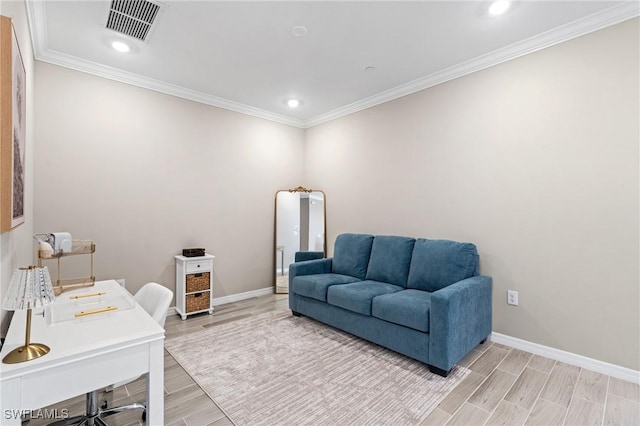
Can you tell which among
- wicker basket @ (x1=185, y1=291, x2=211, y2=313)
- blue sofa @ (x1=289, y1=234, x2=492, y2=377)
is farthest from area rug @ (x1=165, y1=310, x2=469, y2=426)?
wicker basket @ (x1=185, y1=291, x2=211, y2=313)

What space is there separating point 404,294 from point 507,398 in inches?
41.5

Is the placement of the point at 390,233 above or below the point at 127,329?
above

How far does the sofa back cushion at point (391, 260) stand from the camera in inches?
130

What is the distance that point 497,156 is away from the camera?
9.64 ft

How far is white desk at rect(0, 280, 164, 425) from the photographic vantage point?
3.45ft

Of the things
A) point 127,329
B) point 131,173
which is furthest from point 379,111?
point 127,329

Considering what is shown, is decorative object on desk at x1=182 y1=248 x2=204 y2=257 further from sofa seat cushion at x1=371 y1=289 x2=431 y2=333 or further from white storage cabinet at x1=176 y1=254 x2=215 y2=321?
sofa seat cushion at x1=371 y1=289 x2=431 y2=333

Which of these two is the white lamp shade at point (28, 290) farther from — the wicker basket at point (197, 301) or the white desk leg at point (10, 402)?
the wicker basket at point (197, 301)

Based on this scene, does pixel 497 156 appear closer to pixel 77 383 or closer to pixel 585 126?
pixel 585 126

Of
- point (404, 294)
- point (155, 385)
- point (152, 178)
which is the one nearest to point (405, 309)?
point (404, 294)

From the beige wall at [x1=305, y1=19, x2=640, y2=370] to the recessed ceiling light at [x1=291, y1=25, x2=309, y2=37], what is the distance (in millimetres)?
1627

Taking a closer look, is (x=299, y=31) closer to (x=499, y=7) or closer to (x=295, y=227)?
(x=499, y=7)

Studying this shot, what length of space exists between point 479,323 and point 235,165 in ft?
11.4

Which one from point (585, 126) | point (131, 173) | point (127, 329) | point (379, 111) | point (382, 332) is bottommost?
point (382, 332)
